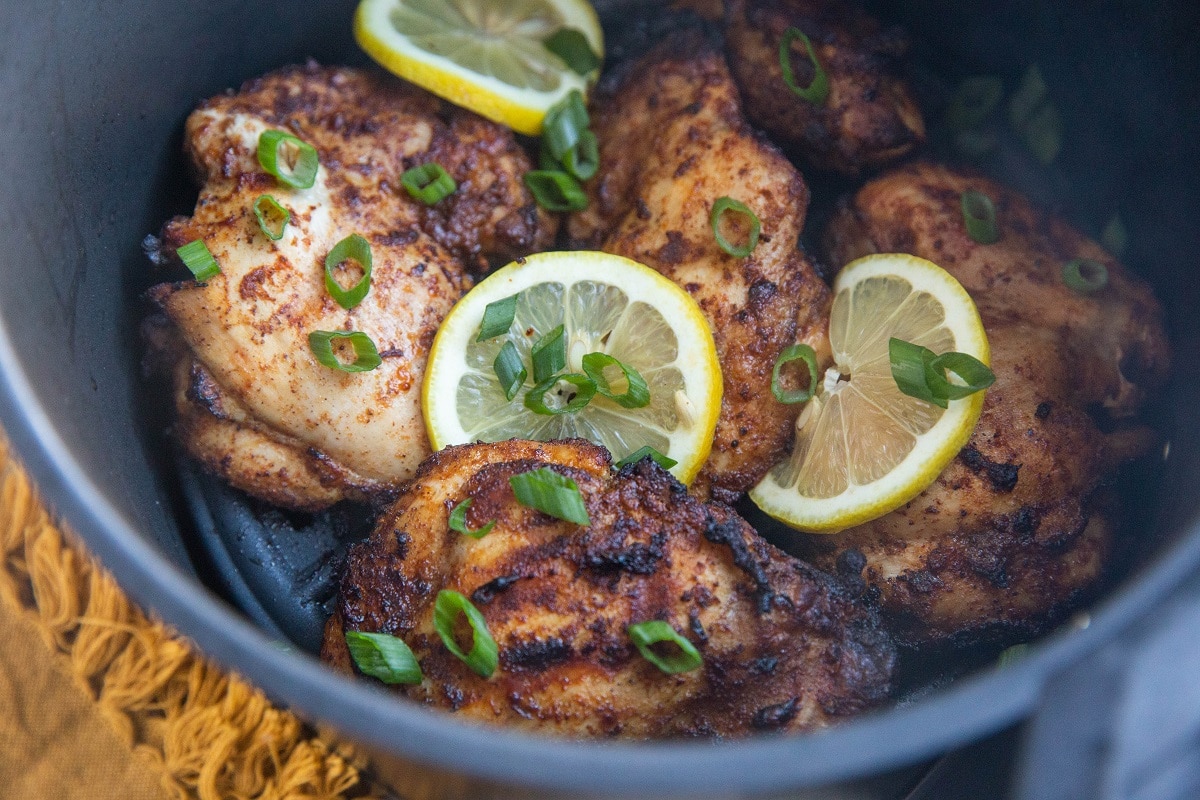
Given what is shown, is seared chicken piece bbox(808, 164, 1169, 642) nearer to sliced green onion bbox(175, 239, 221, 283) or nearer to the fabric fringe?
Result: the fabric fringe

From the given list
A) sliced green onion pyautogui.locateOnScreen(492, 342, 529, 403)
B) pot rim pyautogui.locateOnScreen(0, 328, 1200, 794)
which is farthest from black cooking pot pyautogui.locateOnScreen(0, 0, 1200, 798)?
sliced green onion pyautogui.locateOnScreen(492, 342, 529, 403)

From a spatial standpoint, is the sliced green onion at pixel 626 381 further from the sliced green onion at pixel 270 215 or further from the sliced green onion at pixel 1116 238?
the sliced green onion at pixel 1116 238

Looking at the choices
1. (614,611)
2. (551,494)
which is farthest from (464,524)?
(614,611)

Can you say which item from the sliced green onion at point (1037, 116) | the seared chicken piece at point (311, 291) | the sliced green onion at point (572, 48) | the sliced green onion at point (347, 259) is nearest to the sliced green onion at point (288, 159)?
the seared chicken piece at point (311, 291)

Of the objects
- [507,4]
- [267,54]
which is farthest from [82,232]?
[507,4]

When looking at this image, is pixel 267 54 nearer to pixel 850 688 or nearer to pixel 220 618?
pixel 220 618

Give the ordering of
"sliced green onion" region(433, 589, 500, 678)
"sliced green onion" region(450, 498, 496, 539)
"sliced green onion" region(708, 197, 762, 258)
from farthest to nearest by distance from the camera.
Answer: "sliced green onion" region(708, 197, 762, 258) → "sliced green onion" region(450, 498, 496, 539) → "sliced green onion" region(433, 589, 500, 678)

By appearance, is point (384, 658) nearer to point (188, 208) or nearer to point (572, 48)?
point (188, 208)
